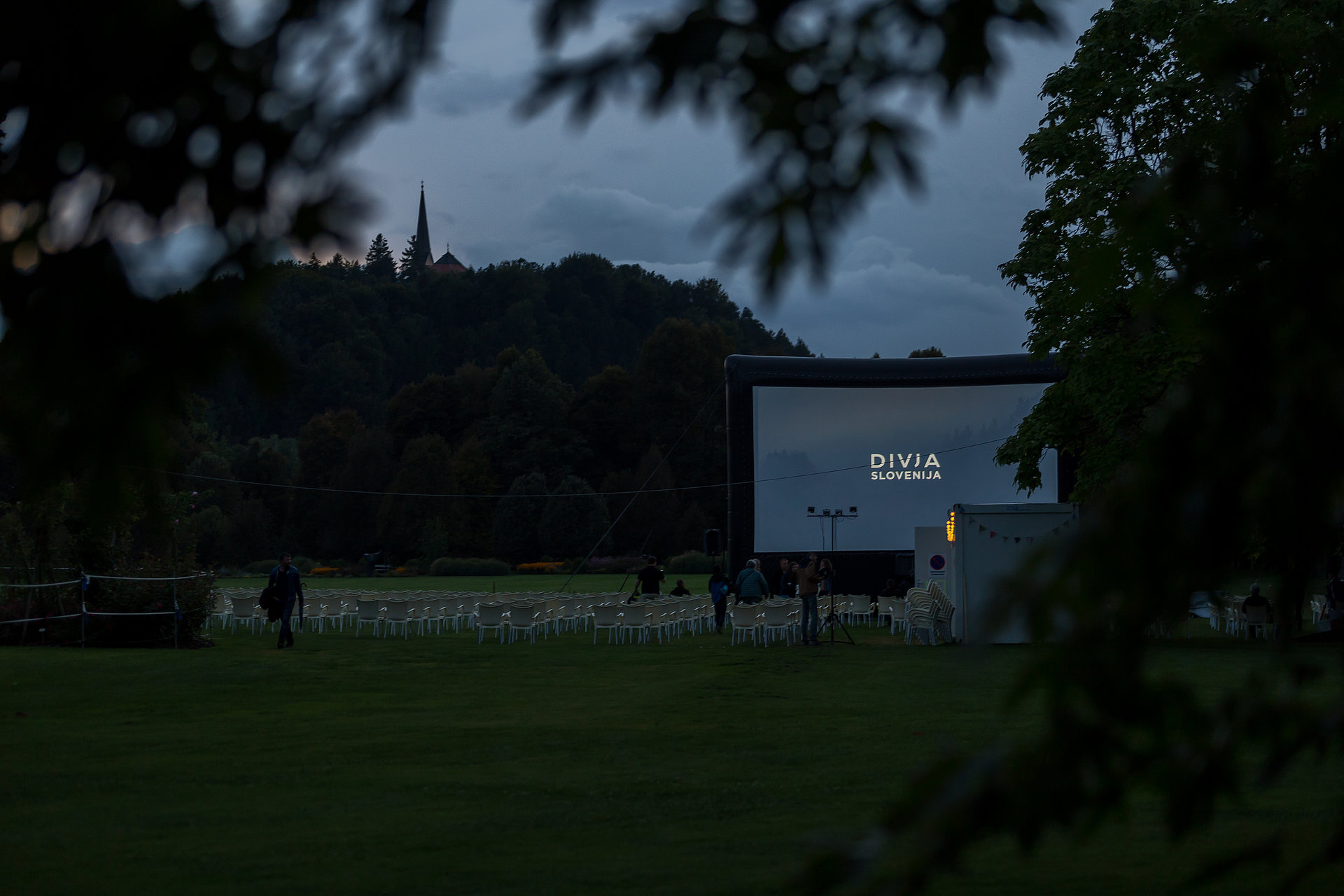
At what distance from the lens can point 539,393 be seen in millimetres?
72250

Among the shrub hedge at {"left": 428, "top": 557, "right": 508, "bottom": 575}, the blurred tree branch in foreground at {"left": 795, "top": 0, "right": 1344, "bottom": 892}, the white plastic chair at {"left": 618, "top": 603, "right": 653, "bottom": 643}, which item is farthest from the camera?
the shrub hedge at {"left": 428, "top": 557, "right": 508, "bottom": 575}

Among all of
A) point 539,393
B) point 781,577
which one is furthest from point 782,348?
point 781,577

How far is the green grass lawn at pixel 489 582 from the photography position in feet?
143

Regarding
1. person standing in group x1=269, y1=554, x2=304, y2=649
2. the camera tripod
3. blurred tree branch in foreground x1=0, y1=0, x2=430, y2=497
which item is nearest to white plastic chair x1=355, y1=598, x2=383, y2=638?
person standing in group x1=269, y1=554, x2=304, y2=649

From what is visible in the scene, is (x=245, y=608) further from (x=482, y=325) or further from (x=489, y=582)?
(x=482, y=325)

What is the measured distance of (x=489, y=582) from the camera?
5100 cm

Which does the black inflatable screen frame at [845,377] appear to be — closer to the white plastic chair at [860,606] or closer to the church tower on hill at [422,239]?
the white plastic chair at [860,606]

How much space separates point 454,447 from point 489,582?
23.9 m

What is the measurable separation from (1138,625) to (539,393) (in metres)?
71.2

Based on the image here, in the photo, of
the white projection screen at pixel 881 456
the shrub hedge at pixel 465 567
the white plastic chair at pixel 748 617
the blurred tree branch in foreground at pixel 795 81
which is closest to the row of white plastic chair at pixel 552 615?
the white plastic chair at pixel 748 617

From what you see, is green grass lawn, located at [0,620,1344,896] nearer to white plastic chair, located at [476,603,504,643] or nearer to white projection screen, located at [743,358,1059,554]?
white plastic chair, located at [476,603,504,643]

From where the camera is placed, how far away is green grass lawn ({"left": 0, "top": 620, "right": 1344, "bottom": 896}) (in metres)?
4.86

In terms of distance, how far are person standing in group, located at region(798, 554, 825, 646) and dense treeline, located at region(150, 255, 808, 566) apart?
35631 millimetres

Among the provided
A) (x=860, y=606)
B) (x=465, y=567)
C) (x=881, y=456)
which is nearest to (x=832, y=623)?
(x=860, y=606)
